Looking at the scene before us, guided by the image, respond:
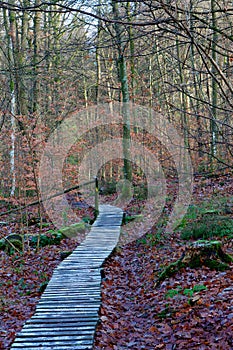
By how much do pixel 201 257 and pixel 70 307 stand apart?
9.42ft

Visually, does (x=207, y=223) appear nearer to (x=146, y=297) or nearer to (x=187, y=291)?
(x=146, y=297)

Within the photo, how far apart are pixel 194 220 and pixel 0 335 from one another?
21.9ft

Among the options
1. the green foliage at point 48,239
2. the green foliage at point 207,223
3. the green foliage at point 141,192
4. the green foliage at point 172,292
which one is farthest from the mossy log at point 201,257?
the green foliage at point 141,192

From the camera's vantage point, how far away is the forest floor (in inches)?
208

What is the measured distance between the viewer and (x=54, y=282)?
7.73m

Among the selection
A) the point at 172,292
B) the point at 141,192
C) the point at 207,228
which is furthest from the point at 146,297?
the point at 141,192

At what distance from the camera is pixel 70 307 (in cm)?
632

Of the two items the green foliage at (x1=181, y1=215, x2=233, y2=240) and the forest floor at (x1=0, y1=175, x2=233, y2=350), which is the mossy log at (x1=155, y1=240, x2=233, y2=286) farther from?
the green foliage at (x1=181, y1=215, x2=233, y2=240)

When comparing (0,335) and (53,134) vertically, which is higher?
(53,134)

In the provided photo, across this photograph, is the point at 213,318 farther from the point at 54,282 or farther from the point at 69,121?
the point at 69,121

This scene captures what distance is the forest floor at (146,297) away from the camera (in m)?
5.28

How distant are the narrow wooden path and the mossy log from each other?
1466 mm

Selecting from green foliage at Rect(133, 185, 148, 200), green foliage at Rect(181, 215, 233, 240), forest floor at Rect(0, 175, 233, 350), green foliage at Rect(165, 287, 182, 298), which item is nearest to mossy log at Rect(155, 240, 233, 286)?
forest floor at Rect(0, 175, 233, 350)

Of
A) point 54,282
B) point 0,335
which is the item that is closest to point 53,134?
point 54,282
